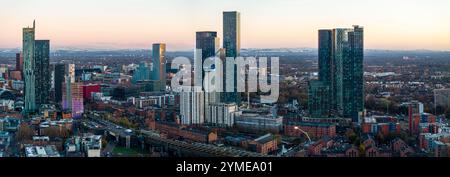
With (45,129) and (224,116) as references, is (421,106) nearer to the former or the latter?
(224,116)

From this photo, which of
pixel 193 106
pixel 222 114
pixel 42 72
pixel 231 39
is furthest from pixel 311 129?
pixel 42 72

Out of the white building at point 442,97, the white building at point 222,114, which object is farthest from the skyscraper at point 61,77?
the white building at point 442,97

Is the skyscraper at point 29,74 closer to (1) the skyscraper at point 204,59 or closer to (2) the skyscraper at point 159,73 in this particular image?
(2) the skyscraper at point 159,73

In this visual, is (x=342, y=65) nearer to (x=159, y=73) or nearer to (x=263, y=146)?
(x=159, y=73)

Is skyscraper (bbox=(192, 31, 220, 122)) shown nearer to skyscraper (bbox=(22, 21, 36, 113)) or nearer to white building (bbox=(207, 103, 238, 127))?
white building (bbox=(207, 103, 238, 127))

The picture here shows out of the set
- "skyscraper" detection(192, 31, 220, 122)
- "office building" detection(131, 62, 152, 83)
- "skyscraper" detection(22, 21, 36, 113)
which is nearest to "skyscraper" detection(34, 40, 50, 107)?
"skyscraper" detection(22, 21, 36, 113)
